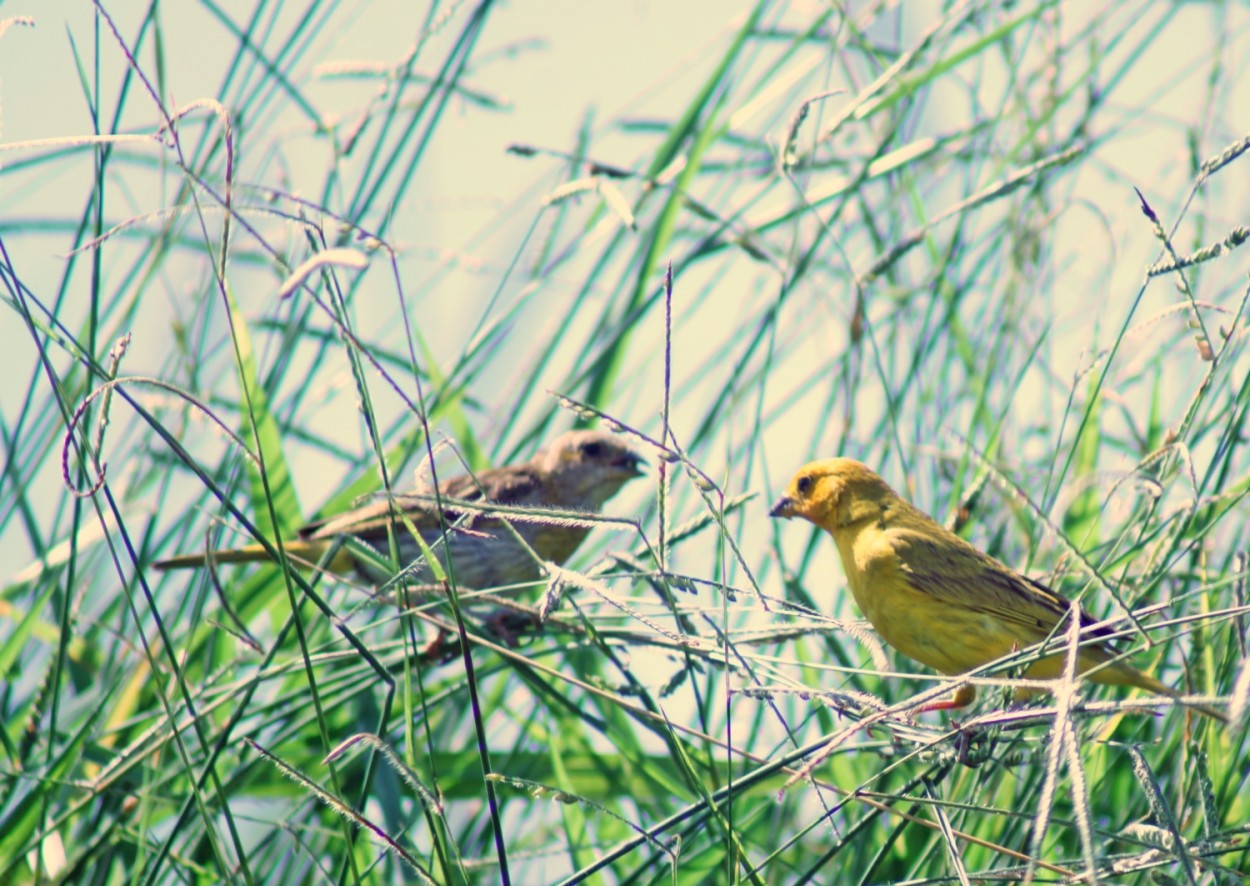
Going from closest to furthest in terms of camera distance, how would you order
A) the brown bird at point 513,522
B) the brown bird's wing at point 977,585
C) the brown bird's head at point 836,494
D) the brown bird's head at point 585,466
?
the brown bird's wing at point 977,585 < the brown bird's head at point 836,494 < the brown bird at point 513,522 < the brown bird's head at point 585,466

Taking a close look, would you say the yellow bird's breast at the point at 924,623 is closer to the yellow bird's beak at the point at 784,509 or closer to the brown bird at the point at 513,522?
the yellow bird's beak at the point at 784,509

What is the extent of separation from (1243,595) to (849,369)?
1568mm

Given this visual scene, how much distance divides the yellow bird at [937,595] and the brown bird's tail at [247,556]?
4.71 feet

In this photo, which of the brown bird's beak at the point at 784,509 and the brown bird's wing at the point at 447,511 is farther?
the brown bird's wing at the point at 447,511

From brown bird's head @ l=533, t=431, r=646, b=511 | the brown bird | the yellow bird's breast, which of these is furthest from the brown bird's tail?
the yellow bird's breast

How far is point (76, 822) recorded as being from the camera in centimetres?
308

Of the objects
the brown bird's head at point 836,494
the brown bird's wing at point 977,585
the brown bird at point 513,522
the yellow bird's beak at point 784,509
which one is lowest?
the brown bird at point 513,522

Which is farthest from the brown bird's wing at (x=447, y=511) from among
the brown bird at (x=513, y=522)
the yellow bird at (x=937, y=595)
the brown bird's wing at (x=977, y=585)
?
the brown bird's wing at (x=977, y=585)

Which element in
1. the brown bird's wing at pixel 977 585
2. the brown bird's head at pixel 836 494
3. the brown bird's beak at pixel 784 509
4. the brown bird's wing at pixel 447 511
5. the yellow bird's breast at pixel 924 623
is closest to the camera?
the brown bird's wing at pixel 977 585

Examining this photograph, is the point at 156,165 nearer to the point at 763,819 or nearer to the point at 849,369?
the point at 849,369

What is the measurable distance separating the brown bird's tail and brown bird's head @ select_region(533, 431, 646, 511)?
3.07 feet

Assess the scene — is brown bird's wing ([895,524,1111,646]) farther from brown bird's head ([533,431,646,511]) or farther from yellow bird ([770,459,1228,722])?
brown bird's head ([533,431,646,511])

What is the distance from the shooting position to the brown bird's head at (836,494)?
11.6 ft

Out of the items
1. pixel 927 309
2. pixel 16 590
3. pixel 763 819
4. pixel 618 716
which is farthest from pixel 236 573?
pixel 927 309
